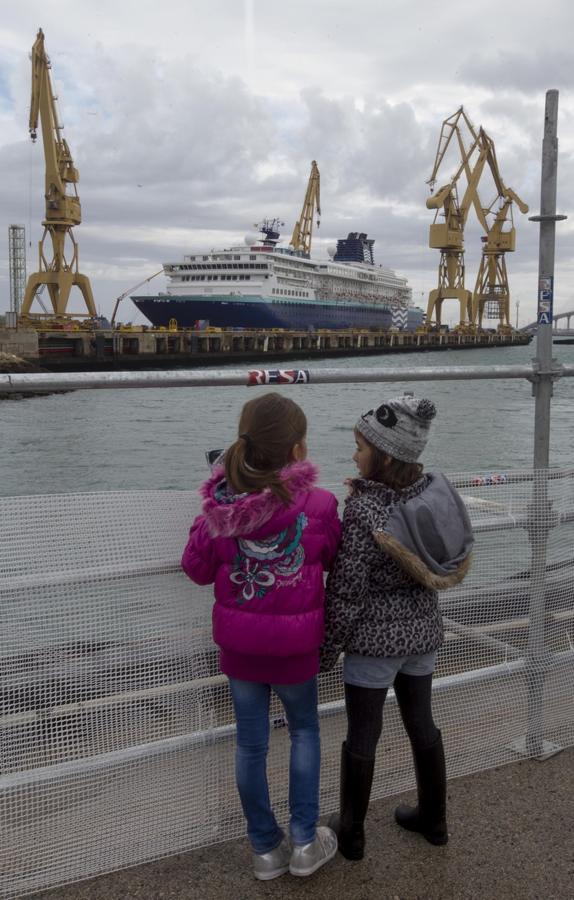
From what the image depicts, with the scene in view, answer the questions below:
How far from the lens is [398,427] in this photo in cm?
195

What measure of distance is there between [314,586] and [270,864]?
706mm

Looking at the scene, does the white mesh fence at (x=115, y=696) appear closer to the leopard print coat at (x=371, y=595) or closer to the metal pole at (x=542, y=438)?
the metal pole at (x=542, y=438)

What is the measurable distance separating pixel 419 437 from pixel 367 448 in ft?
0.41

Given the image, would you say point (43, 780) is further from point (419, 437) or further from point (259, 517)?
point (419, 437)

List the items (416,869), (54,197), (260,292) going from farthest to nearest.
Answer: (260,292)
(54,197)
(416,869)

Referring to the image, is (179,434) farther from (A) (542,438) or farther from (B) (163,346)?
(B) (163,346)

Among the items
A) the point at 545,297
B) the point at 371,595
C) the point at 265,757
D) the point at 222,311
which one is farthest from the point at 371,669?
the point at 222,311

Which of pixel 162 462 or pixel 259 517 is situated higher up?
pixel 259 517

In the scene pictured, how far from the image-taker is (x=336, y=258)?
3091 inches

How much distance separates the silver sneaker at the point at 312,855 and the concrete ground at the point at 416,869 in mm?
26

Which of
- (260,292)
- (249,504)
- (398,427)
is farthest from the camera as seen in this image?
(260,292)

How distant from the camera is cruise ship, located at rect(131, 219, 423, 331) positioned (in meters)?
56.0

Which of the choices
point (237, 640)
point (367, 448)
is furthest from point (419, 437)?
point (237, 640)

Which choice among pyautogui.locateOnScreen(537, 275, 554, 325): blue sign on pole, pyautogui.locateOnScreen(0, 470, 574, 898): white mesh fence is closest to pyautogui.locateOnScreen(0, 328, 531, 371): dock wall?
pyautogui.locateOnScreen(537, 275, 554, 325): blue sign on pole
